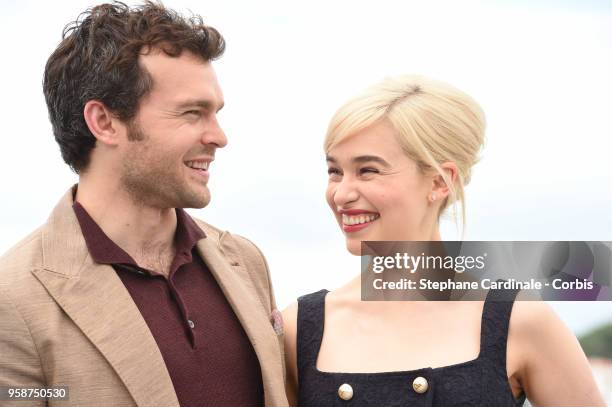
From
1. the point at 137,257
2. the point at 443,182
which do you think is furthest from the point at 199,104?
the point at 443,182

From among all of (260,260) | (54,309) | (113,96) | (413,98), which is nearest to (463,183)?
(413,98)

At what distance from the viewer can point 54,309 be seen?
4.06 m

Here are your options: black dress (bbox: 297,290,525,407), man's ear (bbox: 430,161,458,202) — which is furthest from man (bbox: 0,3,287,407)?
man's ear (bbox: 430,161,458,202)

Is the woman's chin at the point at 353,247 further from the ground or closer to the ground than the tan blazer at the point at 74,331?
further from the ground

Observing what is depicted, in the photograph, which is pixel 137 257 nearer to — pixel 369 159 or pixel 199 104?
pixel 199 104

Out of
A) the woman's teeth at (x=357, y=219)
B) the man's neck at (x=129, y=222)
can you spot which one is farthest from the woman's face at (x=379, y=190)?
the man's neck at (x=129, y=222)

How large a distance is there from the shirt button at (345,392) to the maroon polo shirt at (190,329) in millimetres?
416

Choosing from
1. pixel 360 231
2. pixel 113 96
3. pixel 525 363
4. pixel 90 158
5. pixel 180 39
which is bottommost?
pixel 525 363

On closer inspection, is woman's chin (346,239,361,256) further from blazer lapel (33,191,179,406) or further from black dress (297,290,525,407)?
blazer lapel (33,191,179,406)

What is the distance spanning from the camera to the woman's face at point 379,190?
4.65m

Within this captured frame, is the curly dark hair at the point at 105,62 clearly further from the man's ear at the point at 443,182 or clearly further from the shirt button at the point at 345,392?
the shirt button at the point at 345,392

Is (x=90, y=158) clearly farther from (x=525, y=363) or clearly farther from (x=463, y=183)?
(x=525, y=363)

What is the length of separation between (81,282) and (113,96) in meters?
→ 1.08

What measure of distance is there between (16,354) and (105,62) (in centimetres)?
169
